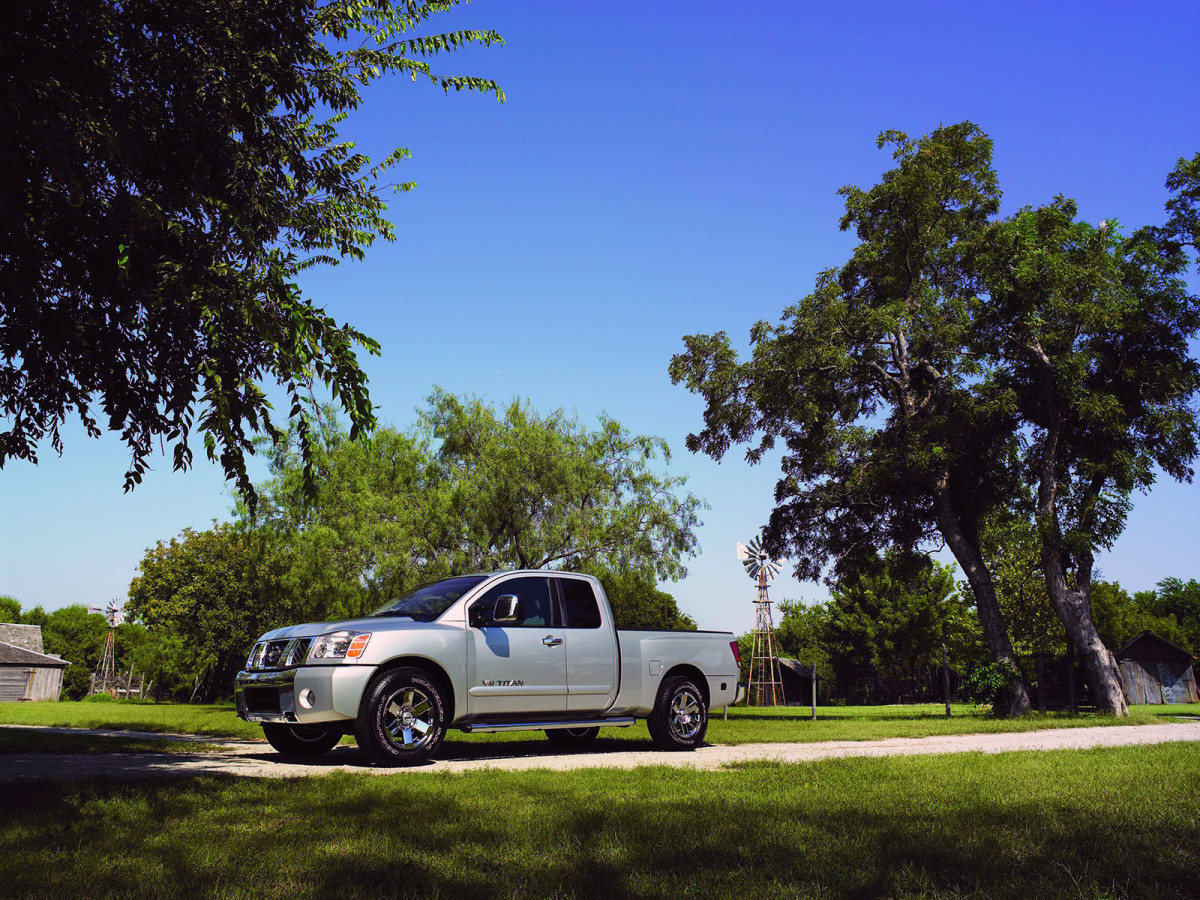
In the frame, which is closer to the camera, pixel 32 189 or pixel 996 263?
pixel 32 189

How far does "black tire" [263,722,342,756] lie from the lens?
9.60 meters

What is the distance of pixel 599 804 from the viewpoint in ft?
18.0

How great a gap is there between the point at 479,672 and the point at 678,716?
9.99 feet

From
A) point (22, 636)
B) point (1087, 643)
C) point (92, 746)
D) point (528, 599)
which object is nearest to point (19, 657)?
point (22, 636)

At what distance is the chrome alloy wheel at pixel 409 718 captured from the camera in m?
8.57

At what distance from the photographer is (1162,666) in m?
44.4

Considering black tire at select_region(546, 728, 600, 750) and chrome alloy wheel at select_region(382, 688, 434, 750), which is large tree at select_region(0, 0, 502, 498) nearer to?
chrome alloy wheel at select_region(382, 688, 434, 750)

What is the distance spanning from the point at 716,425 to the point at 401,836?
23625 mm

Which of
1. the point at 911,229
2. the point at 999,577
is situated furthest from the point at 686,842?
the point at 999,577

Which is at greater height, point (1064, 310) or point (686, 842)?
point (1064, 310)

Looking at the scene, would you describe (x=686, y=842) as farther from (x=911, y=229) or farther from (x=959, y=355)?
(x=911, y=229)

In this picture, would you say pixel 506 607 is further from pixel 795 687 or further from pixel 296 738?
pixel 795 687

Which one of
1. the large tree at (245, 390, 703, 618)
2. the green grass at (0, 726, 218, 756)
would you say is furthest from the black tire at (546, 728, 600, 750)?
the large tree at (245, 390, 703, 618)

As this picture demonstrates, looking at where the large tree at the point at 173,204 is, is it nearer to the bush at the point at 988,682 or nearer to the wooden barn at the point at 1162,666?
the bush at the point at 988,682
